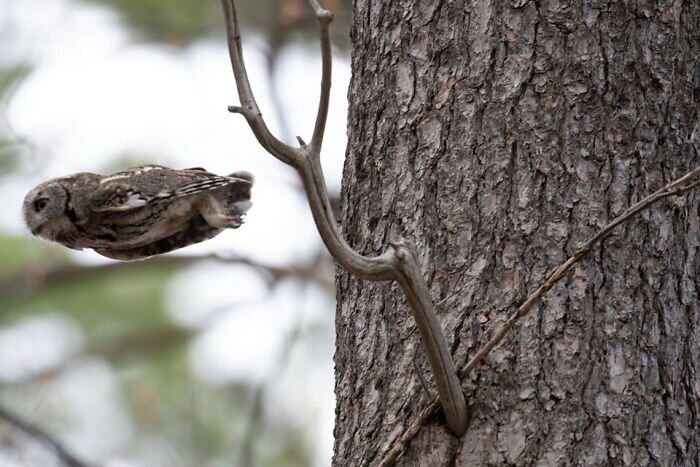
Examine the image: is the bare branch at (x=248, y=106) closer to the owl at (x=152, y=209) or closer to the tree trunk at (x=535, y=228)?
the tree trunk at (x=535, y=228)

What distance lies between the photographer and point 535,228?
208 centimetres

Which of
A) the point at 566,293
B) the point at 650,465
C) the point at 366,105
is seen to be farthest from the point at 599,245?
the point at 366,105

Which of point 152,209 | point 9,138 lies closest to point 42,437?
point 9,138

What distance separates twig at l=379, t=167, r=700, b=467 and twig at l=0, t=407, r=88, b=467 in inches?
137

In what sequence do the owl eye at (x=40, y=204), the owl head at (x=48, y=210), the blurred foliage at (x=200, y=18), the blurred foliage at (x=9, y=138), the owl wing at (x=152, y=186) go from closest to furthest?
the owl wing at (x=152, y=186) → the owl head at (x=48, y=210) → the owl eye at (x=40, y=204) → the blurred foliage at (x=9, y=138) → the blurred foliage at (x=200, y=18)

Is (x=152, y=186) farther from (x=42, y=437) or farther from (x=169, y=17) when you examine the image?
(x=169, y=17)

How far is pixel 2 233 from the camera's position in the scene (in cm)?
600

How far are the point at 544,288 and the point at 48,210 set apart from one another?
5.19ft

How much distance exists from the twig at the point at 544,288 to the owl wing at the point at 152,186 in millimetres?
909

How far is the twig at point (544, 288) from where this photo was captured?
1.93 m

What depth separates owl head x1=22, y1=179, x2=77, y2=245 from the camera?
293 cm

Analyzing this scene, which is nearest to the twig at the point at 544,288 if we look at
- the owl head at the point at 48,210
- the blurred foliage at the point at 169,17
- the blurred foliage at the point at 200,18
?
the owl head at the point at 48,210

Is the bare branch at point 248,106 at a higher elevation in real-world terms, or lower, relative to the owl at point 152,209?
higher

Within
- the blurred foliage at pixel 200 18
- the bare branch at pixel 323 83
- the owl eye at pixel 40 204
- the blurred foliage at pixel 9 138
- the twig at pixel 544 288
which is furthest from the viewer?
the blurred foliage at pixel 200 18
